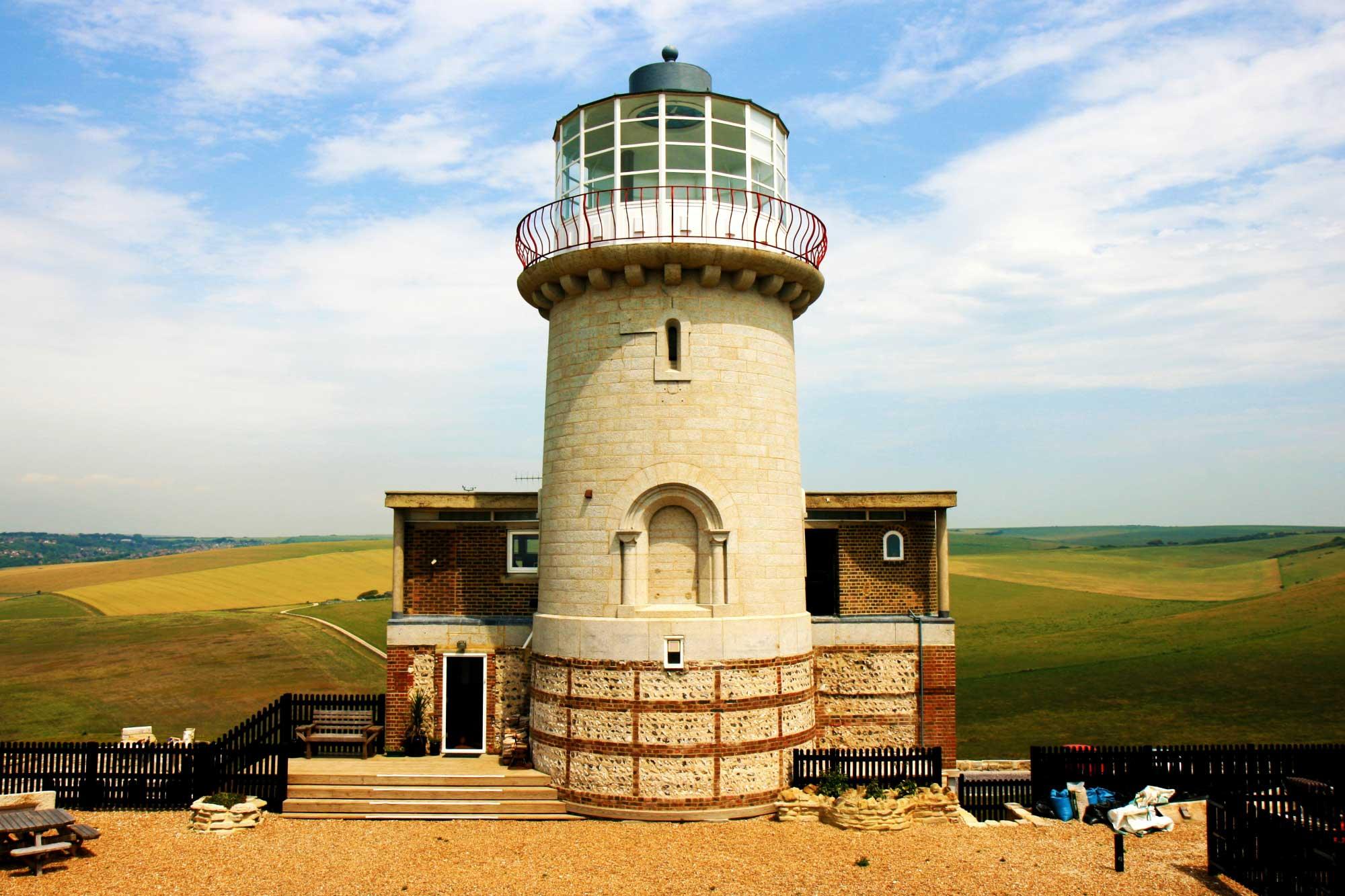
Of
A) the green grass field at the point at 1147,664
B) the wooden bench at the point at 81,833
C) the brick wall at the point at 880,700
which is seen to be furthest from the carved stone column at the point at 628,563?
the green grass field at the point at 1147,664

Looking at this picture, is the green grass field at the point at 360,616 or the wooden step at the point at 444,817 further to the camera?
the green grass field at the point at 360,616

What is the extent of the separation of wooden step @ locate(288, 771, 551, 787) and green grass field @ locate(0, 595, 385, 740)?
571 inches

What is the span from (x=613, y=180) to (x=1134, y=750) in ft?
49.2

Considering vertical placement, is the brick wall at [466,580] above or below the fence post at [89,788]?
above

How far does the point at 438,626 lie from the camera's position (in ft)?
64.2

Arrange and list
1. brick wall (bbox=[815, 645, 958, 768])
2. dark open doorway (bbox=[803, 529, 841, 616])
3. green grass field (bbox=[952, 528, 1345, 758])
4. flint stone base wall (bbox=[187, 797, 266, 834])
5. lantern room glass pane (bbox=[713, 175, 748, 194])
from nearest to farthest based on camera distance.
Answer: flint stone base wall (bbox=[187, 797, 266, 834]), lantern room glass pane (bbox=[713, 175, 748, 194]), brick wall (bbox=[815, 645, 958, 768]), dark open doorway (bbox=[803, 529, 841, 616]), green grass field (bbox=[952, 528, 1345, 758])

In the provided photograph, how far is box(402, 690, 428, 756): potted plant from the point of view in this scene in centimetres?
1908

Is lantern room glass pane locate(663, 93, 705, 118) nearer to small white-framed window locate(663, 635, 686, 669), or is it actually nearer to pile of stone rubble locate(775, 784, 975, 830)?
small white-framed window locate(663, 635, 686, 669)

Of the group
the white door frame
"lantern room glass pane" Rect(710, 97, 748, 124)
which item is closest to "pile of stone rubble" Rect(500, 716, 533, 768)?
the white door frame

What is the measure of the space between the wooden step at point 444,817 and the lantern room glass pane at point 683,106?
43.5 feet

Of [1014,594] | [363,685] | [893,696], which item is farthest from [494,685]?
[1014,594]

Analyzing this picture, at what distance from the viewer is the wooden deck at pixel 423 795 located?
659 inches

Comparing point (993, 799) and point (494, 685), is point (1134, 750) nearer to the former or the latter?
point (993, 799)

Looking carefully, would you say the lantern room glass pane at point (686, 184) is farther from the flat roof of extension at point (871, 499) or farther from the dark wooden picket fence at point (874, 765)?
the dark wooden picket fence at point (874, 765)
